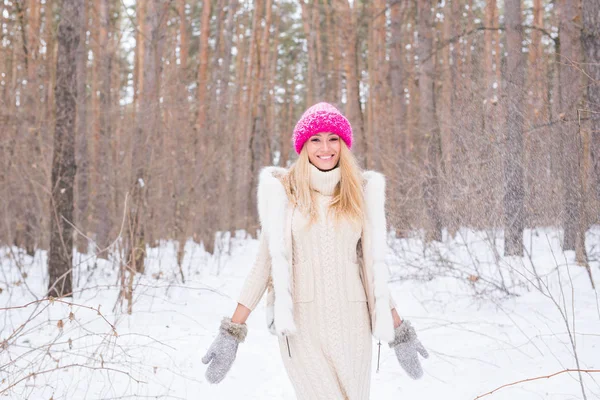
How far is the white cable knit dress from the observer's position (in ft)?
7.14

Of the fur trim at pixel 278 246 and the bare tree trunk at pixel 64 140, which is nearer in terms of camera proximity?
the fur trim at pixel 278 246

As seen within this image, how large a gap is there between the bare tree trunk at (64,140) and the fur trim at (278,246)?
459cm

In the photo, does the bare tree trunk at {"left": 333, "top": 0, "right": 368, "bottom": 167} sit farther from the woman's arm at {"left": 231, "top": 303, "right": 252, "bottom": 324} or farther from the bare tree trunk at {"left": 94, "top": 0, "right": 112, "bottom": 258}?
the woman's arm at {"left": 231, "top": 303, "right": 252, "bottom": 324}

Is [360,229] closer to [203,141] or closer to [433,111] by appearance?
[203,141]

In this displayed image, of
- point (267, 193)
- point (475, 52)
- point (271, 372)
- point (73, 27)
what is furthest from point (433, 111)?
point (267, 193)

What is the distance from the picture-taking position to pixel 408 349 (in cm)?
225

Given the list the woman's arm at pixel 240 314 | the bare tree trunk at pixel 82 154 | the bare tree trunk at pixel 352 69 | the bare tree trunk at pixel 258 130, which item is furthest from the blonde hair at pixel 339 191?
the bare tree trunk at pixel 258 130

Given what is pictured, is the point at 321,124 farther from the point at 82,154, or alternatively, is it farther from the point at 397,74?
the point at 397,74

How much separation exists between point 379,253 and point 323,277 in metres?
0.24

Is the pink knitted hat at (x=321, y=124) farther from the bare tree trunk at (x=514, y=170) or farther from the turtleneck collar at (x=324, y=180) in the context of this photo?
the bare tree trunk at (x=514, y=170)

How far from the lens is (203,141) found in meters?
11.0

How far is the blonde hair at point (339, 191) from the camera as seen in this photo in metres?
2.29

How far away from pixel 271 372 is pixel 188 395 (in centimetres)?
84

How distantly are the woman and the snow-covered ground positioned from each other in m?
0.59
